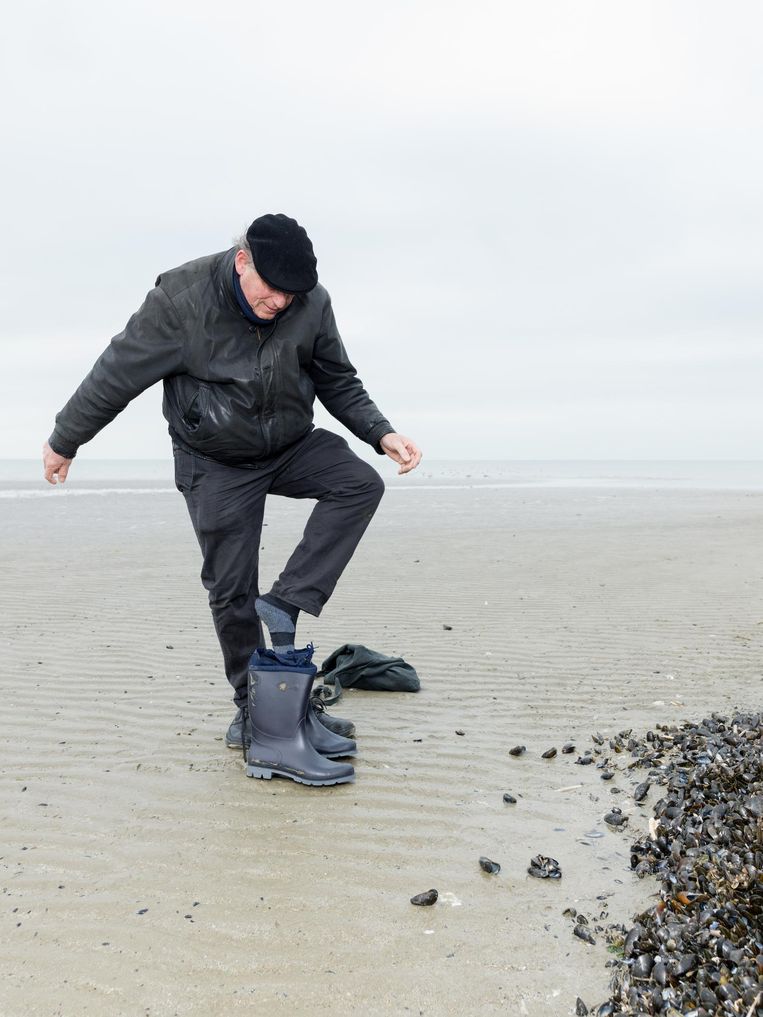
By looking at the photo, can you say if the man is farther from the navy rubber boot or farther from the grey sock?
the navy rubber boot

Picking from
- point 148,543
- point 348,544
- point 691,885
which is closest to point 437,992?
point 691,885

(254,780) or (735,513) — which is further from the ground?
(254,780)

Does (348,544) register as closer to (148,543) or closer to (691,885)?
(691,885)

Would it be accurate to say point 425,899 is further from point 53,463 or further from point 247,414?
point 53,463

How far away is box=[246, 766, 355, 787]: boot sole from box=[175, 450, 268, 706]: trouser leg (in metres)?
0.59

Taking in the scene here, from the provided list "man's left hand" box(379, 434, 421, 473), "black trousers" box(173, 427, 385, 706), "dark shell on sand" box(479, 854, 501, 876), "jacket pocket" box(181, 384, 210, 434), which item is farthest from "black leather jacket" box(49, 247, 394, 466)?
"dark shell on sand" box(479, 854, 501, 876)

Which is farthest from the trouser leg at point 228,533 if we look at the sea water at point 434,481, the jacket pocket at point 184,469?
the sea water at point 434,481

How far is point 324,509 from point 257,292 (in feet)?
3.45

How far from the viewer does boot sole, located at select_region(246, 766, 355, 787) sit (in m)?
3.69

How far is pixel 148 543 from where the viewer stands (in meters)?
14.0

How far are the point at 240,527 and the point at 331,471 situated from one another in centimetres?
51

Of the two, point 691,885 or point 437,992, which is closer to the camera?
point 437,992

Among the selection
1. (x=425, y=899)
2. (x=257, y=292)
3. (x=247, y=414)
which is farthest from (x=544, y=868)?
(x=257, y=292)

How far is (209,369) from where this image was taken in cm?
374
